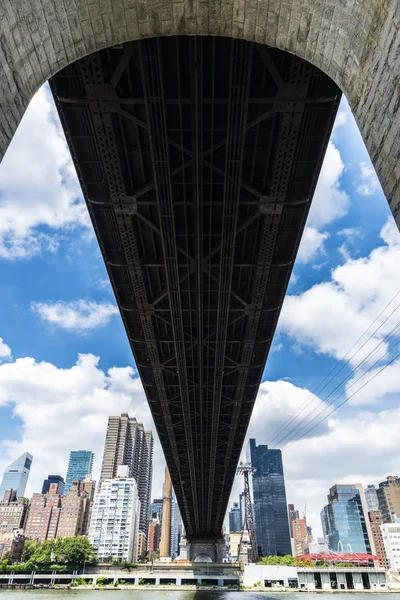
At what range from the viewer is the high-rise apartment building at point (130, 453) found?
524ft

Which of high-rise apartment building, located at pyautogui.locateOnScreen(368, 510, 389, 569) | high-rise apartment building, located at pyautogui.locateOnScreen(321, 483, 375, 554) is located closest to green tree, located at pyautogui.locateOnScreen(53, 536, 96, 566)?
high-rise apartment building, located at pyautogui.locateOnScreen(368, 510, 389, 569)

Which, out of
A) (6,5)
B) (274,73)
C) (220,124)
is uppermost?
(220,124)

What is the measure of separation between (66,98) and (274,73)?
13.0 ft

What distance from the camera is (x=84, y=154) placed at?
9.76 metres

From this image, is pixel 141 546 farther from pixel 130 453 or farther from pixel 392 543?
pixel 392 543

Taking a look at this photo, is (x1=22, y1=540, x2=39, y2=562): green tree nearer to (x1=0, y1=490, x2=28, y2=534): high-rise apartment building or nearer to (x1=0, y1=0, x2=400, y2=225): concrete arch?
(x1=0, y1=490, x2=28, y2=534): high-rise apartment building

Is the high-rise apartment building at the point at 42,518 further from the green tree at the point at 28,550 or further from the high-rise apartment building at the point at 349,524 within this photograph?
the high-rise apartment building at the point at 349,524

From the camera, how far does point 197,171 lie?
32.5ft

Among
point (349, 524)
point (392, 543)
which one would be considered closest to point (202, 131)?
point (392, 543)

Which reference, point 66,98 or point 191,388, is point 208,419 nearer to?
point 191,388

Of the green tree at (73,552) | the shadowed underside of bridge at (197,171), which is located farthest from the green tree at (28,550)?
the shadowed underside of bridge at (197,171)

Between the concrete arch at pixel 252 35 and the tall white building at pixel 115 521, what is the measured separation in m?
124

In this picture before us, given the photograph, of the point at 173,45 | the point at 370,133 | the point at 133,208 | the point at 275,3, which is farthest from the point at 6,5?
the point at 133,208

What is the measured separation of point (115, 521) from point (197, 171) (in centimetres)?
12474
